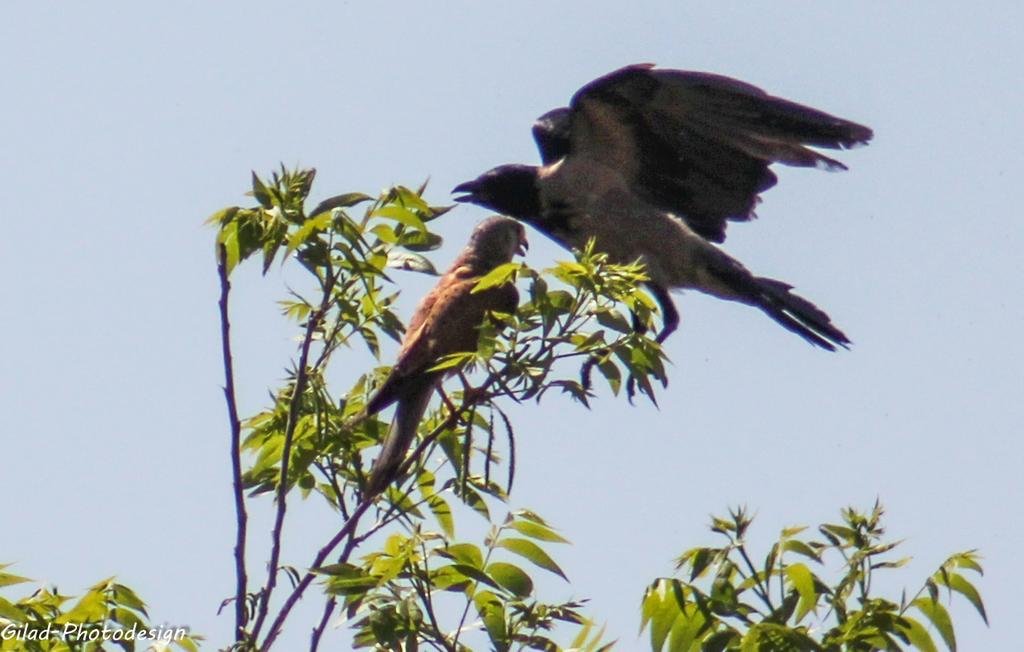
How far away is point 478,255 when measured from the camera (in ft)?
17.3

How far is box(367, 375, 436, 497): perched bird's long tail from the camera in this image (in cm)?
405

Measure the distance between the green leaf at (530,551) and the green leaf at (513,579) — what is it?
0.05 meters

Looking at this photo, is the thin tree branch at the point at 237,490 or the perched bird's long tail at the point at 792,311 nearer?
the thin tree branch at the point at 237,490

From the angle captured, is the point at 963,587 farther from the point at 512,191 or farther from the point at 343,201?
the point at 512,191

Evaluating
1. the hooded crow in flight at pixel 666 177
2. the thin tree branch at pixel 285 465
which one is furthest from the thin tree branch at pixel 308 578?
the hooded crow in flight at pixel 666 177

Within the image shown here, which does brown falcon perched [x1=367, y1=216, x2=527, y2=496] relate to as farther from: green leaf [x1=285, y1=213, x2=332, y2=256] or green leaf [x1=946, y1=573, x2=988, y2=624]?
green leaf [x1=946, y1=573, x2=988, y2=624]

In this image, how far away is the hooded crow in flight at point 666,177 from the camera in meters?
6.58

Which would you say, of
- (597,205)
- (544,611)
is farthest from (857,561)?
(597,205)

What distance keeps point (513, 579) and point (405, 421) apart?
935mm

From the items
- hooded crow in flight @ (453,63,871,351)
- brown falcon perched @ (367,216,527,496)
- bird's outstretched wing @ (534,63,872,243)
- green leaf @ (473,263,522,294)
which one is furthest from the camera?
hooded crow in flight @ (453,63,871,351)

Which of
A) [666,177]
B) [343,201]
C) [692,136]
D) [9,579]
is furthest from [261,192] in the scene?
[666,177]

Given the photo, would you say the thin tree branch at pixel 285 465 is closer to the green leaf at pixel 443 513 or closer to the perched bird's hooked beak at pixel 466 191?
the green leaf at pixel 443 513


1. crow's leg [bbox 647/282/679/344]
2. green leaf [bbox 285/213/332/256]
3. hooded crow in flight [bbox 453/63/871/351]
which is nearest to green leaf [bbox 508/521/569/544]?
green leaf [bbox 285/213/332/256]

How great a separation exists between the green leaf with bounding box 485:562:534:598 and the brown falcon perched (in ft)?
1.98
